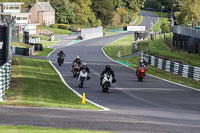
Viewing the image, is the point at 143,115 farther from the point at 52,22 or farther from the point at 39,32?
the point at 52,22

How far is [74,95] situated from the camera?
986 inches

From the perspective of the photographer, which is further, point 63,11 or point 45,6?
point 63,11

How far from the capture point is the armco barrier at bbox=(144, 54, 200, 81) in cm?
3797

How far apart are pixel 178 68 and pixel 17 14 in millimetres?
→ 77946

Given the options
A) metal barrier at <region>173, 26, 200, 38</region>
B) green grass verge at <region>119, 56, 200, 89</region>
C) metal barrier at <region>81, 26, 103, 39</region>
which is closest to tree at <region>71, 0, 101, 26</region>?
metal barrier at <region>81, 26, 103, 39</region>

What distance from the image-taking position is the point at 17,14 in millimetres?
113625

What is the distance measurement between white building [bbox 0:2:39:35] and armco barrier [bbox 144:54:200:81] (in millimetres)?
67328

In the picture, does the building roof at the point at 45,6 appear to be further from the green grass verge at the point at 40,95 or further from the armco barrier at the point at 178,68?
the green grass verge at the point at 40,95

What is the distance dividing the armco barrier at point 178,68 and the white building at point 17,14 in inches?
2651

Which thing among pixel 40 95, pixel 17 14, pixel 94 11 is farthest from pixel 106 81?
pixel 94 11

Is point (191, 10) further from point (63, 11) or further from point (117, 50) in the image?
point (63, 11)

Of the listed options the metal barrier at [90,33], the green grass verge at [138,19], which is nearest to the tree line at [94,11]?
the green grass verge at [138,19]

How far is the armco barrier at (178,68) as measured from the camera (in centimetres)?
3797

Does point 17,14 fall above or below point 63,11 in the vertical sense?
below
